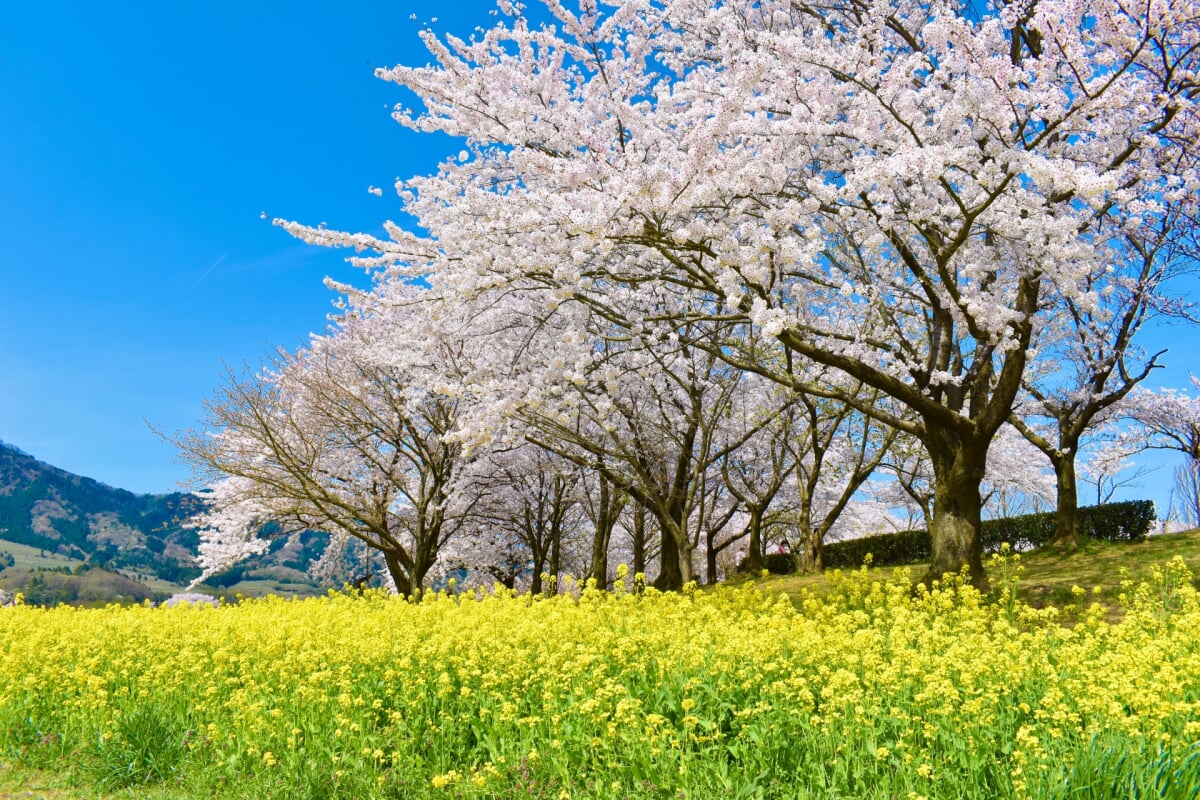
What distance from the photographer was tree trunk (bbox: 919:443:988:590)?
12961mm

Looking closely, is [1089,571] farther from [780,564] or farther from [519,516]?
[519,516]

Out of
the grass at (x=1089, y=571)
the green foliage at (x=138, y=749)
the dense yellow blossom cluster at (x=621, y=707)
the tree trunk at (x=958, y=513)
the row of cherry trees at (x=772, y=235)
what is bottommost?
the green foliage at (x=138, y=749)

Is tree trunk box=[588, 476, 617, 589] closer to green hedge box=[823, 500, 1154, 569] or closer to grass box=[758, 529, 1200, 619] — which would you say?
grass box=[758, 529, 1200, 619]

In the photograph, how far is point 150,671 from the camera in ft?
26.1

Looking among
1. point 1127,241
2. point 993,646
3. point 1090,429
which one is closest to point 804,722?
point 993,646

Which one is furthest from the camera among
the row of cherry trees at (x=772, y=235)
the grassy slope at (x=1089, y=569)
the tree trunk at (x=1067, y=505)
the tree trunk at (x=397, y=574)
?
the tree trunk at (x=397, y=574)

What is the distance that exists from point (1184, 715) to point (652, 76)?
1154cm

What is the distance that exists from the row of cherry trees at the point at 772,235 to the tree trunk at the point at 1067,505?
0.24 feet

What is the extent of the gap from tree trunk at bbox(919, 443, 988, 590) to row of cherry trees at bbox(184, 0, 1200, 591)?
0.05 metres

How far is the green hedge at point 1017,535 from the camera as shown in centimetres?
2091

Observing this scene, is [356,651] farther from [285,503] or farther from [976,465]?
[285,503]

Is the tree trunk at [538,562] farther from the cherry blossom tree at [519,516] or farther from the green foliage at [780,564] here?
the green foliage at [780,564]

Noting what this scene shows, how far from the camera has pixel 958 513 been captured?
43.3 ft

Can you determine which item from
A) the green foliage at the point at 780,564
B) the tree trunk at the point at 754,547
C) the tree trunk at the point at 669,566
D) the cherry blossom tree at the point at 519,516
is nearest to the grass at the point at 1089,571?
the tree trunk at the point at 754,547
